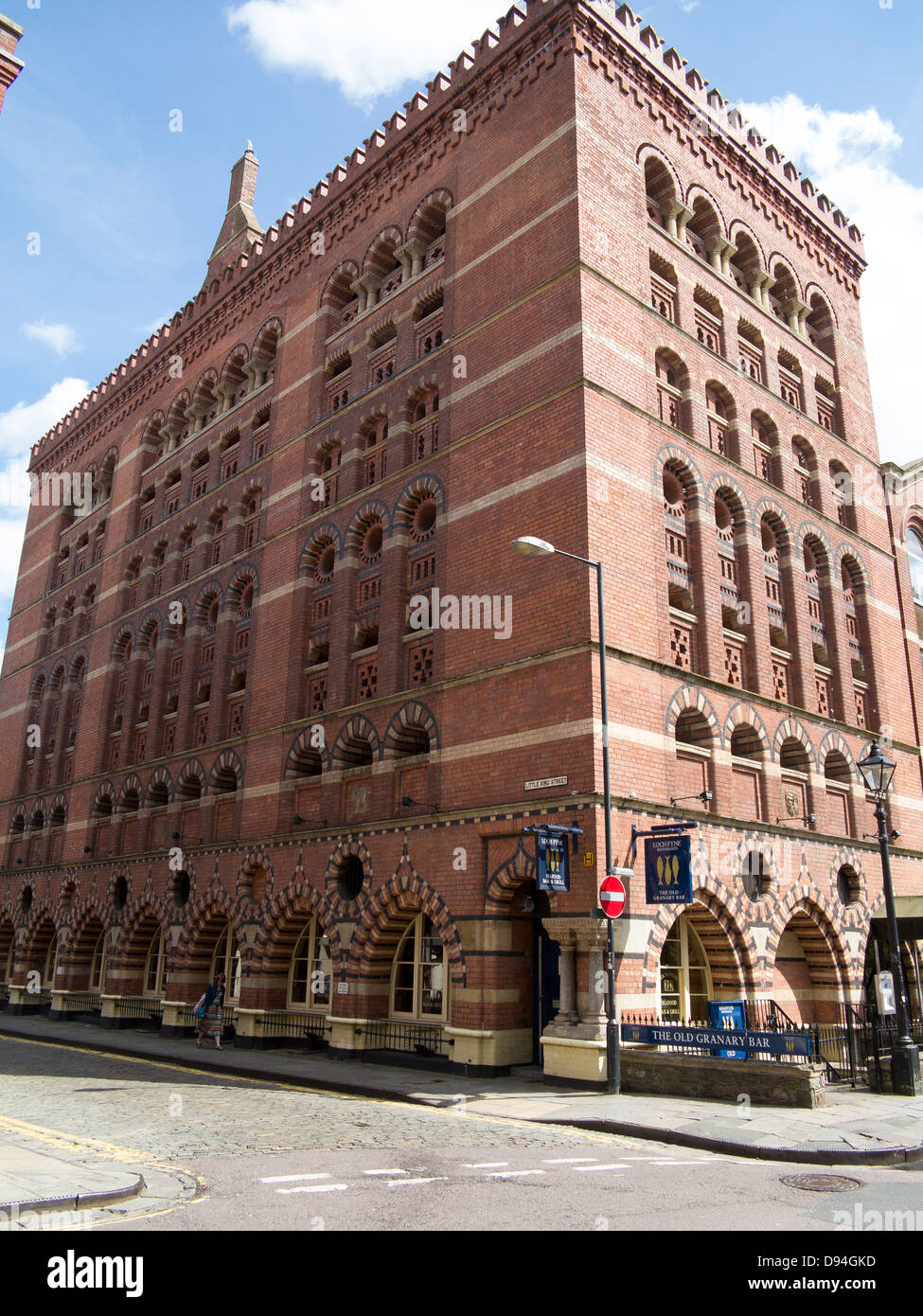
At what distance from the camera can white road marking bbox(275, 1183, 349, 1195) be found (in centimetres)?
793

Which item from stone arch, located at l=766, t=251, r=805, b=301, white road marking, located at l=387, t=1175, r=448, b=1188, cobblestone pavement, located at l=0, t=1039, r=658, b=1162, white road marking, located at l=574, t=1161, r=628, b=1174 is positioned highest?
stone arch, located at l=766, t=251, r=805, b=301

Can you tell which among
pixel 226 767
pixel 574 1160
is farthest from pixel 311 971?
pixel 574 1160

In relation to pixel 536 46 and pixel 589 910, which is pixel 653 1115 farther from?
pixel 536 46

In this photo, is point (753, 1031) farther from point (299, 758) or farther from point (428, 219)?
point (428, 219)

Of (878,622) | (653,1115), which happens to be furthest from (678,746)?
(878,622)

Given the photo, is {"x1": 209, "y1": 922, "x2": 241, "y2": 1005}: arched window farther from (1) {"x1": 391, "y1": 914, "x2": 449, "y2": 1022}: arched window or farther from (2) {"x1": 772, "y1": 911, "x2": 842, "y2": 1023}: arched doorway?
(2) {"x1": 772, "y1": 911, "x2": 842, "y2": 1023}: arched doorway

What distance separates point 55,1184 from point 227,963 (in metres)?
19.3

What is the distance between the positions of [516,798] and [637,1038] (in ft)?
15.2

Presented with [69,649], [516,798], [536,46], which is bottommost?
[516,798]

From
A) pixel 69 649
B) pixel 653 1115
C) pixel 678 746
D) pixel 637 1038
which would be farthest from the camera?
pixel 69 649

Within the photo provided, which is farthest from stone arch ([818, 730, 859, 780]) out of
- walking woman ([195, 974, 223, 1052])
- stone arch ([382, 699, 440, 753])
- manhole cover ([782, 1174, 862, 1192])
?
walking woman ([195, 974, 223, 1052])

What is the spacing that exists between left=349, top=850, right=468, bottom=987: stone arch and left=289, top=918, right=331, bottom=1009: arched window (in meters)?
2.40

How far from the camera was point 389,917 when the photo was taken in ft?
65.9
